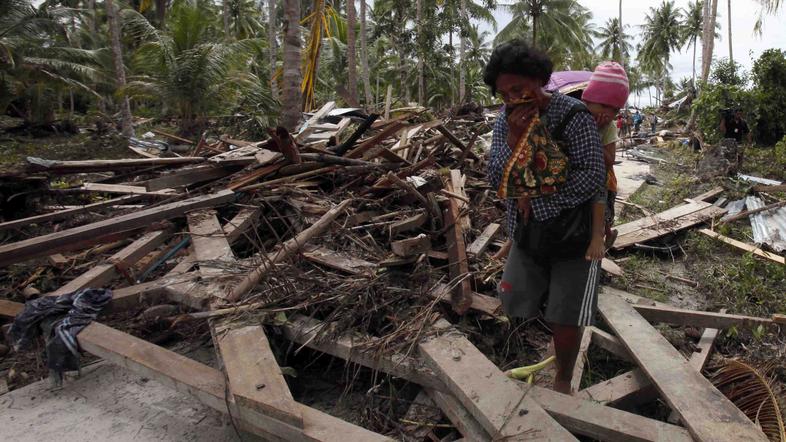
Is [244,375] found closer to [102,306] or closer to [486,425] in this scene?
[486,425]

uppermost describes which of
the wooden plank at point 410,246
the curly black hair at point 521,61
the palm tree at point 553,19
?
the palm tree at point 553,19

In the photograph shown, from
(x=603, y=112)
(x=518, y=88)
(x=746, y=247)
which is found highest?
(x=518, y=88)

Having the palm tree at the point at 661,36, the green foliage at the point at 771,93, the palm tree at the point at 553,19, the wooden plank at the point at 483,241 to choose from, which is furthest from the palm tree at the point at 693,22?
the wooden plank at the point at 483,241

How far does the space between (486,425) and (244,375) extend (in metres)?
1.03

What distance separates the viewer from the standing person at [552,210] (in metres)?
1.82

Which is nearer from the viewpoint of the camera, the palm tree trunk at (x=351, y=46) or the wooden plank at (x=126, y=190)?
the wooden plank at (x=126, y=190)

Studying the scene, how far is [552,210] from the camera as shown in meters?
1.89

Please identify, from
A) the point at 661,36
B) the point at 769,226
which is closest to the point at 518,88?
the point at 769,226

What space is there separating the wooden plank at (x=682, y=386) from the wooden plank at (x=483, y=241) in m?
0.94

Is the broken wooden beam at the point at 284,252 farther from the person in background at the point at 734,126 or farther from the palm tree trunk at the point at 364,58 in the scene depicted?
the palm tree trunk at the point at 364,58

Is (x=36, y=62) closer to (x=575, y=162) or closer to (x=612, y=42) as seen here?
(x=575, y=162)

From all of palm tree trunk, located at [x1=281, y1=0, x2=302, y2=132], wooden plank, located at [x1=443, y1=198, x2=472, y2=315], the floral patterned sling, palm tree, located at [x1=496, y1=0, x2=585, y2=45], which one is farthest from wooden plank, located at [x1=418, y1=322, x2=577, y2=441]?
palm tree, located at [x1=496, y1=0, x2=585, y2=45]

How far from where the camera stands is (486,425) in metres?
1.78

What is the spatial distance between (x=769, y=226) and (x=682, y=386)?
4046mm
